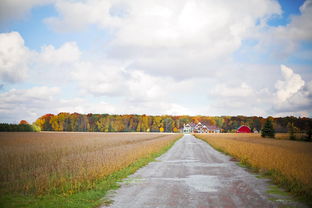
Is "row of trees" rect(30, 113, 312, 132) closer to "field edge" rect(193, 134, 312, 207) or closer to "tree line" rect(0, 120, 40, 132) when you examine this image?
"tree line" rect(0, 120, 40, 132)

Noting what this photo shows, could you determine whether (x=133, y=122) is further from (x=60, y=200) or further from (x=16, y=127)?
(x=60, y=200)

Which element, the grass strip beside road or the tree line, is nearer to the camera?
the grass strip beside road

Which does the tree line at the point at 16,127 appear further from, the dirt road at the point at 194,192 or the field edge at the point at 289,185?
the field edge at the point at 289,185

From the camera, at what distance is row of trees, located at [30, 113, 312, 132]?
158375 mm

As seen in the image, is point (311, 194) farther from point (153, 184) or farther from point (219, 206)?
point (153, 184)

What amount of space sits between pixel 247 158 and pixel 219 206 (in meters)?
12.3

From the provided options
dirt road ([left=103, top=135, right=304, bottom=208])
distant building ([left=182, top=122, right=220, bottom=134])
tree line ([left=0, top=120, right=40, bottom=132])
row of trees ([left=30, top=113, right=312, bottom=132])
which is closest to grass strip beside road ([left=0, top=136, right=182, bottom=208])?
dirt road ([left=103, top=135, right=304, bottom=208])

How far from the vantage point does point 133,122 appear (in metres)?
178

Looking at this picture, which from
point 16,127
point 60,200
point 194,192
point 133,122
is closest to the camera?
point 60,200

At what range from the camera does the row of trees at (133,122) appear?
158m

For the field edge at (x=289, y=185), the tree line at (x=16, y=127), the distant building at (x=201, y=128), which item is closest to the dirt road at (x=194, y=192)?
the field edge at (x=289, y=185)

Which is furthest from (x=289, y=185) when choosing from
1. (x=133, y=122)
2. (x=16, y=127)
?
(x=133, y=122)

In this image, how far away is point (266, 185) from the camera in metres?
10.5

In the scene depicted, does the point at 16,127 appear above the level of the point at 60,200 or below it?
above
